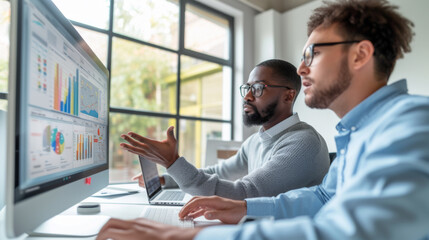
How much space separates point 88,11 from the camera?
225cm

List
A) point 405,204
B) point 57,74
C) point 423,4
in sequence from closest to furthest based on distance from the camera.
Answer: point 405,204
point 57,74
point 423,4

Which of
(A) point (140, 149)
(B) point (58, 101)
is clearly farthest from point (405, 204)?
(A) point (140, 149)

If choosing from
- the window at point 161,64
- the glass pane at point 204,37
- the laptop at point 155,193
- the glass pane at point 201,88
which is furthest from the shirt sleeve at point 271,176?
the glass pane at point 201,88

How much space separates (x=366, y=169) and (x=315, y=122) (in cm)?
240

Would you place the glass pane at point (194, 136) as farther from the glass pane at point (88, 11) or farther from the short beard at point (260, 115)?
the short beard at point (260, 115)

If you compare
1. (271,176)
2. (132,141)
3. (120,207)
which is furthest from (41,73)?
(271,176)

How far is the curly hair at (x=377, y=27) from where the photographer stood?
82 cm

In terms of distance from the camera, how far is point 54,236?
0.70 metres

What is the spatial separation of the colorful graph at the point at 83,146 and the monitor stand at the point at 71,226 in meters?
0.18

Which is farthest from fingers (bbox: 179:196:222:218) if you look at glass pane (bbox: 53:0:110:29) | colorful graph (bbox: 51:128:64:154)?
glass pane (bbox: 53:0:110:29)

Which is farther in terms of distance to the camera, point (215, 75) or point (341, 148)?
point (215, 75)

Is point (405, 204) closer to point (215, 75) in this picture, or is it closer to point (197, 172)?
point (197, 172)

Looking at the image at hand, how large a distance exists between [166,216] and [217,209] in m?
0.17

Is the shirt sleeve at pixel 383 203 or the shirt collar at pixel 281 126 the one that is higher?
the shirt collar at pixel 281 126
